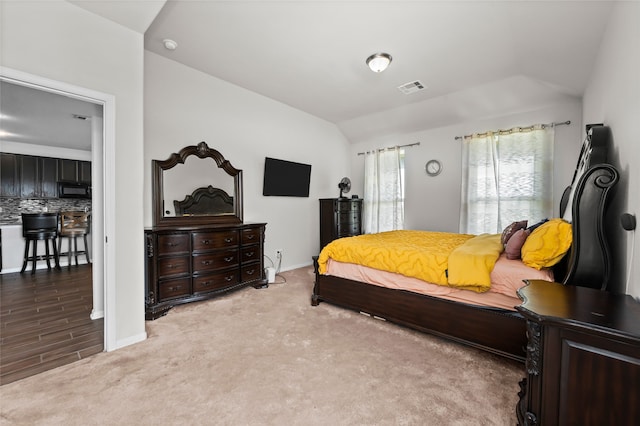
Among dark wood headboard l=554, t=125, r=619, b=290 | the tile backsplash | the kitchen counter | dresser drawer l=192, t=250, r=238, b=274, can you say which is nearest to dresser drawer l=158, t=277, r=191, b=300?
dresser drawer l=192, t=250, r=238, b=274

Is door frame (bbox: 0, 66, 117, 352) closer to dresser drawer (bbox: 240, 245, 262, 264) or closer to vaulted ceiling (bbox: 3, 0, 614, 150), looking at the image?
vaulted ceiling (bbox: 3, 0, 614, 150)

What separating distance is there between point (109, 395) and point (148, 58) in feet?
11.2

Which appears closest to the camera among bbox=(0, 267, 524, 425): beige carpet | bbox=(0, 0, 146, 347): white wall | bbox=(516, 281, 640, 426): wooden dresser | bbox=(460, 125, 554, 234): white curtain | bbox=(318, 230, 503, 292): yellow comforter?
bbox=(516, 281, 640, 426): wooden dresser

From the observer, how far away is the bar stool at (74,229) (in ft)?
16.5

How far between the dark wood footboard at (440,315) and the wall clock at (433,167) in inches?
122

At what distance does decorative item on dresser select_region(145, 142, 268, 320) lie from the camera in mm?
2842

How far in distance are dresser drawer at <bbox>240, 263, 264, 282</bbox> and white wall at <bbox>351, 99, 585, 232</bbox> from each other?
119 inches

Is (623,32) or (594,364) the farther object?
(623,32)

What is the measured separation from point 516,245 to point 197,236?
313cm

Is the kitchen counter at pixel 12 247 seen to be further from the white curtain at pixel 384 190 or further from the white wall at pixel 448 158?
the white wall at pixel 448 158

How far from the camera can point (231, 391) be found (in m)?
1.64

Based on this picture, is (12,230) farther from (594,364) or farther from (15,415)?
(594,364)

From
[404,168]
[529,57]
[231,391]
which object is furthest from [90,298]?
[529,57]

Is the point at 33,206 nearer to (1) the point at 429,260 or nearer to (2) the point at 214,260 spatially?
(2) the point at 214,260
